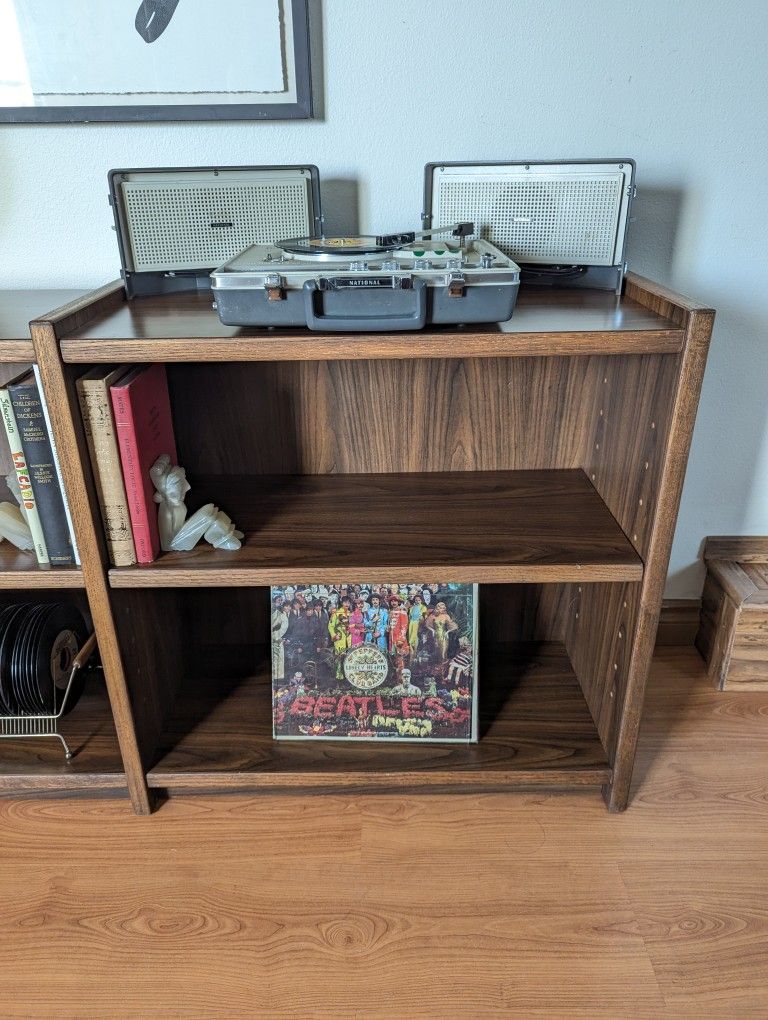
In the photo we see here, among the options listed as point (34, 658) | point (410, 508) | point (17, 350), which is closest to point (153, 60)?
point (17, 350)

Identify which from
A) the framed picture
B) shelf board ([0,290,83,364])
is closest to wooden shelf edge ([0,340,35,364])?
shelf board ([0,290,83,364])

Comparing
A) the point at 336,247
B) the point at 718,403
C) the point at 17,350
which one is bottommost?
the point at 718,403

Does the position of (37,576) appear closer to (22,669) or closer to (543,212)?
(22,669)

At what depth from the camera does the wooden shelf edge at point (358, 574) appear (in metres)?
0.99

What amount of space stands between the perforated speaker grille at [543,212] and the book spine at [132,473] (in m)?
0.55

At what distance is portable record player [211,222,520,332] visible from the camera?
0.85m

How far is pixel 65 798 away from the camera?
46.9 inches

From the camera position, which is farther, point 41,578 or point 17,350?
point 41,578

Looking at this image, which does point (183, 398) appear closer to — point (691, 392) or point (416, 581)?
point (416, 581)

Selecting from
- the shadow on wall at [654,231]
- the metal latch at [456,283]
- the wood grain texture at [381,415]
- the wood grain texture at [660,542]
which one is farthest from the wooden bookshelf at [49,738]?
the shadow on wall at [654,231]

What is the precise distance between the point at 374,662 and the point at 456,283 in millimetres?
630

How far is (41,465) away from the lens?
3.16ft

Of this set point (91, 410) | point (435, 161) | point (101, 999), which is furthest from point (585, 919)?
point (435, 161)

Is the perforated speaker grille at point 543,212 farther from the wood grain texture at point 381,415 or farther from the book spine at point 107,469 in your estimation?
the book spine at point 107,469
